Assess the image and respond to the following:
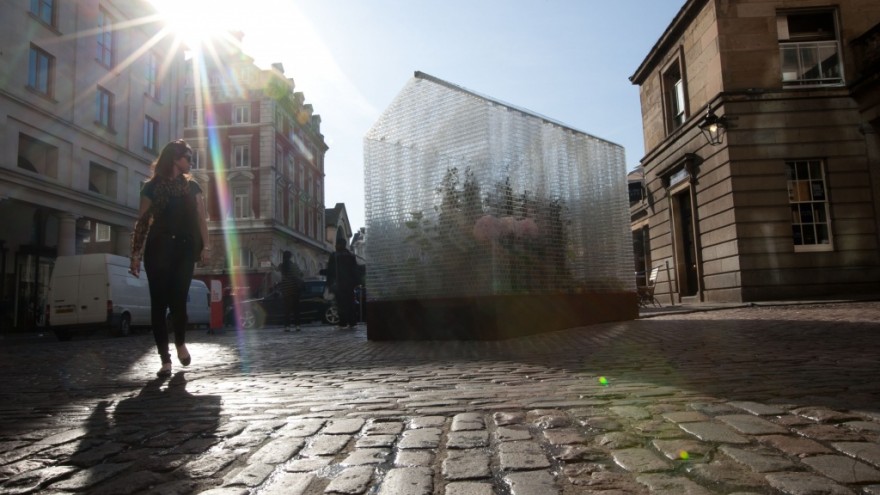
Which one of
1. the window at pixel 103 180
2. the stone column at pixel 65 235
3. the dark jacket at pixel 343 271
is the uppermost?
the window at pixel 103 180

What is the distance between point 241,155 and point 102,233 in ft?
57.6

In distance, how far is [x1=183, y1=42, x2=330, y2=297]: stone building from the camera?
3953 centimetres

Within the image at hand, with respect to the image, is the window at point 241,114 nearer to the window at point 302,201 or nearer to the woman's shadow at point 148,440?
the window at point 302,201

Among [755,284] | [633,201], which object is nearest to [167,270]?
[755,284]

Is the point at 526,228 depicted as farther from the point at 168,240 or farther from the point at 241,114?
the point at 241,114

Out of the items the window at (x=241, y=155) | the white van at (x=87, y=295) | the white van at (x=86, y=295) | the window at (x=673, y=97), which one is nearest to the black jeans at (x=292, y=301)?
the white van at (x=87, y=295)

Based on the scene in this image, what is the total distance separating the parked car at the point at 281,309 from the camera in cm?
1948

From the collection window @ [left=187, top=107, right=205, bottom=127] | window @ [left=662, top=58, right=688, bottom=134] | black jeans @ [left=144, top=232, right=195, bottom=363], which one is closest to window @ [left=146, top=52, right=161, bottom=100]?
window @ [left=187, top=107, right=205, bottom=127]

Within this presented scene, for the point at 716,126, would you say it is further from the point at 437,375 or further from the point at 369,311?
the point at 437,375

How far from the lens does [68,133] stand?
67.9 ft

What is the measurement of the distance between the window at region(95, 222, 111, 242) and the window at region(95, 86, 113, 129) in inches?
176

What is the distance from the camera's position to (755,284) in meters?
14.5

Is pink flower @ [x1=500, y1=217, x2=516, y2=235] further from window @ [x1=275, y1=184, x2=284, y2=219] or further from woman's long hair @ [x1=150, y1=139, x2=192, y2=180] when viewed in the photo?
window @ [x1=275, y1=184, x2=284, y2=219]

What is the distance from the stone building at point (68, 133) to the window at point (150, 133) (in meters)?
0.05
